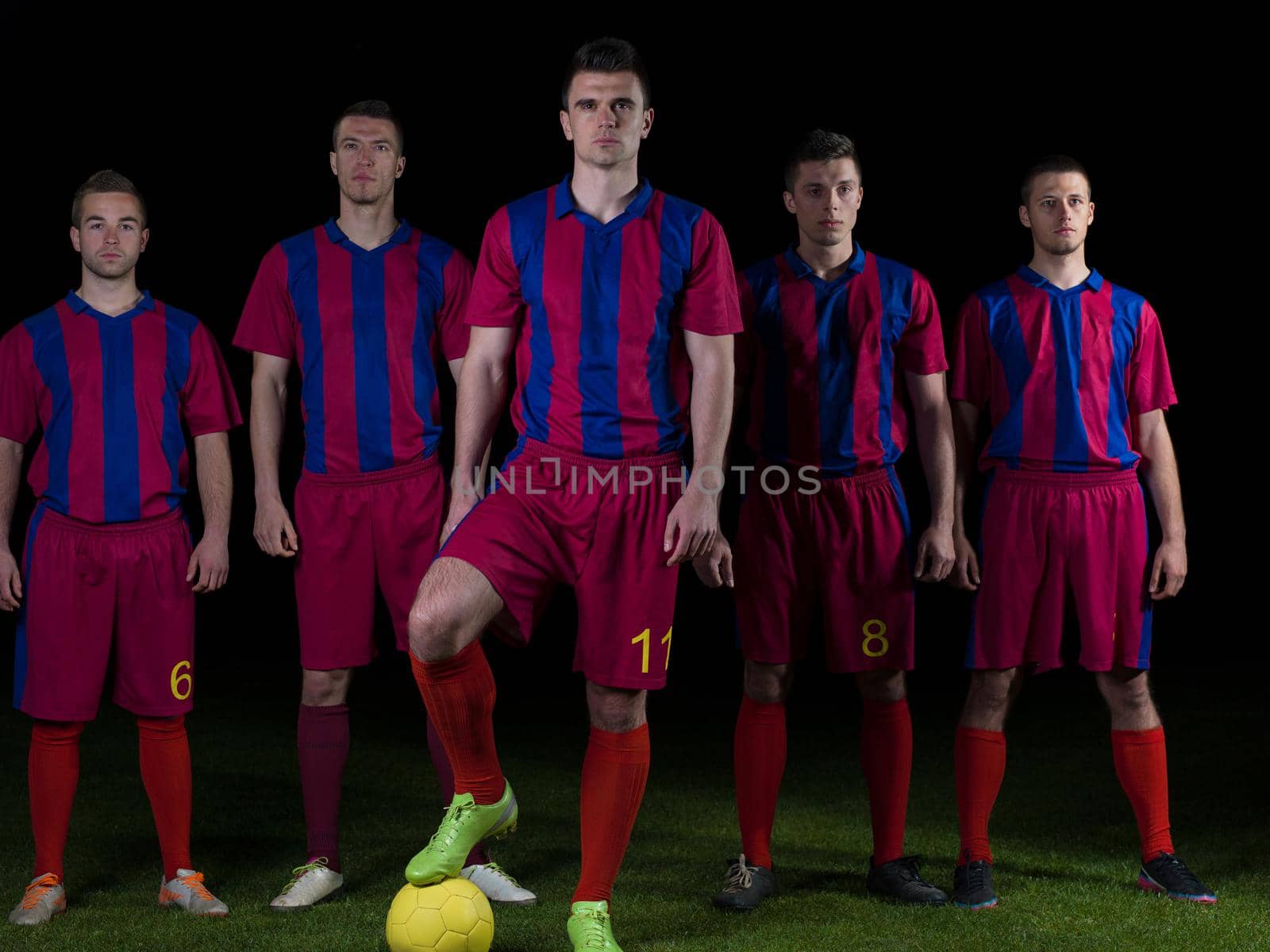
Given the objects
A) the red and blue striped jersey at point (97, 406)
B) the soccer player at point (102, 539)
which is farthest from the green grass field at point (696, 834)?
the red and blue striped jersey at point (97, 406)

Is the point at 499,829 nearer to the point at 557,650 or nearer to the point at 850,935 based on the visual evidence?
the point at 850,935

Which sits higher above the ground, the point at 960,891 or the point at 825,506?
the point at 825,506

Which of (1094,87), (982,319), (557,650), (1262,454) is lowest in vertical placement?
(557,650)

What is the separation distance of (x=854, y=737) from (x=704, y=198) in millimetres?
2388

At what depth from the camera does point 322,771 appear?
3.06 metres

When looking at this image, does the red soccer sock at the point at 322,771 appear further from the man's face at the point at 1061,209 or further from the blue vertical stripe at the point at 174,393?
the man's face at the point at 1061,209

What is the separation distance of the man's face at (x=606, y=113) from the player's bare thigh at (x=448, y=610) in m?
0.73

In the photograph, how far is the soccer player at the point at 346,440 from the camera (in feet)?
9.97

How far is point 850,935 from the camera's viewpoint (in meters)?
2.71

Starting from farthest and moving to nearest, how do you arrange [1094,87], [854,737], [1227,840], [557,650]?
1. [557,650]
2. [1094,87]
3. [854,737]
4. [1227,840]

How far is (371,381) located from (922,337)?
1107mm

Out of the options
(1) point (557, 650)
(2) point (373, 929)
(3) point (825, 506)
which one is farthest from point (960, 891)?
(1) point (557, 650)

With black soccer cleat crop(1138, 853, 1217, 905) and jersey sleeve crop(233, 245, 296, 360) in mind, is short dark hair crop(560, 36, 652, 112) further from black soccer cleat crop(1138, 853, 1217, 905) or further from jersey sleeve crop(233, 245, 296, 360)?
black soccer cleat crop(1138, 853, 1217, 905)

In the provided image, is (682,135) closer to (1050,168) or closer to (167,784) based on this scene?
(1050,168)
